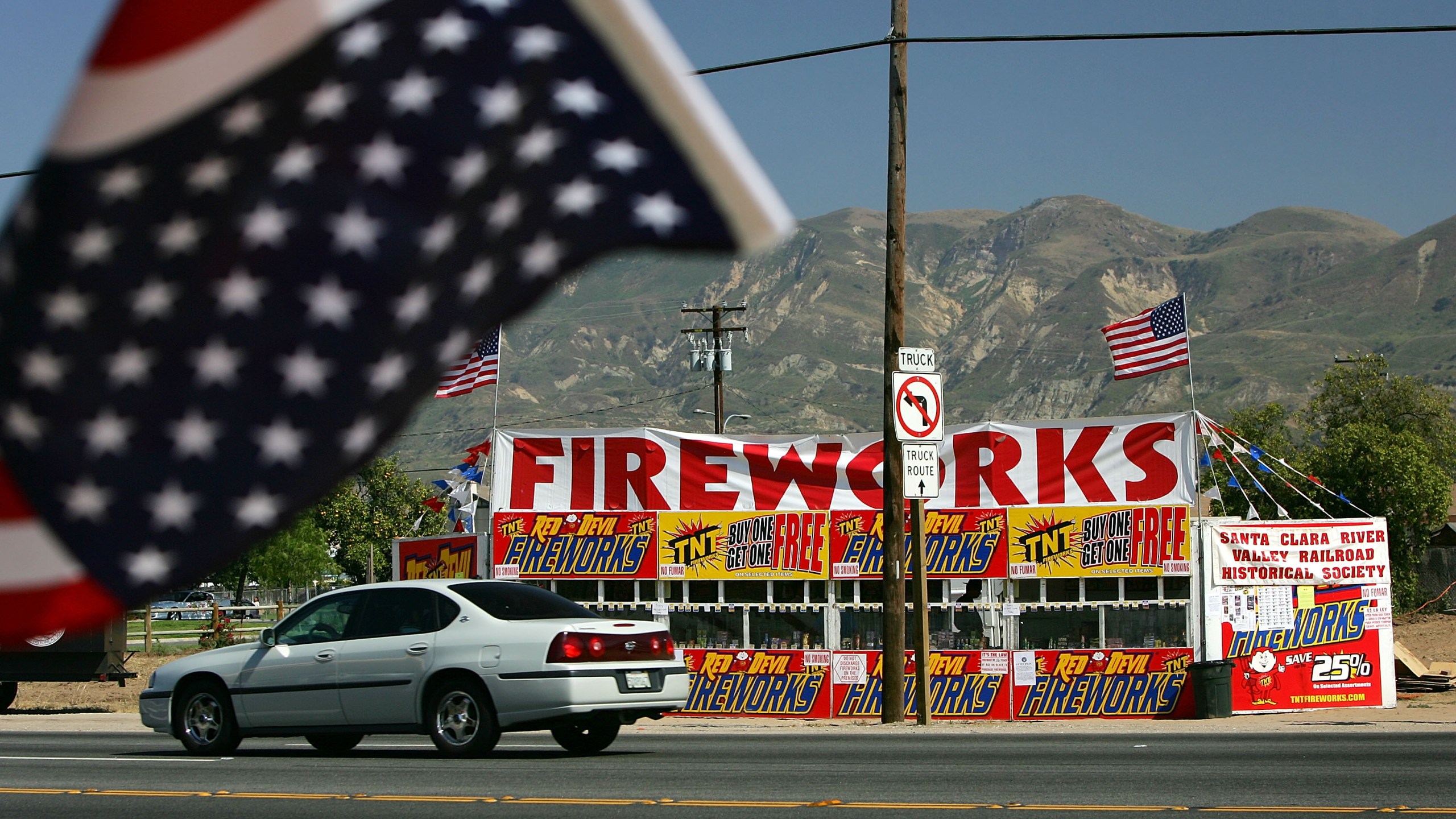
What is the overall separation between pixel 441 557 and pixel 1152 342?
10.3 m

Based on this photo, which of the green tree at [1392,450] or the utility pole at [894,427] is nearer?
the utility pole at [894,427]

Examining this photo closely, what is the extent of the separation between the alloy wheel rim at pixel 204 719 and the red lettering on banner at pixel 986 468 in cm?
1021

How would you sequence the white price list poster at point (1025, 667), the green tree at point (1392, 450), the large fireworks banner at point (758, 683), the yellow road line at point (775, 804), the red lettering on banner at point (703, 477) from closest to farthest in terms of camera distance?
the yellow road line at point (775, 804) < the white price list poster at point (1025, 667) < the large fireworks banner at point (758, 683) < the red lettering on banner at point (703, 477) < the green tree at point (1392, 450)

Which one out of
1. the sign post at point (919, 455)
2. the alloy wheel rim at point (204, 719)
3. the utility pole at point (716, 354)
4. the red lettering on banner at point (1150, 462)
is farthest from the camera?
the utility pole at point (716, 354)

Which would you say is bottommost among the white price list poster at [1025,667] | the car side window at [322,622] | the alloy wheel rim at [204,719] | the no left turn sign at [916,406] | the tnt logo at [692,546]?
the alloy wheel rim at [204,719]

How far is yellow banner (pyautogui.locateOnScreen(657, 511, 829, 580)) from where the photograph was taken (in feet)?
65.1

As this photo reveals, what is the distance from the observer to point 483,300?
2.16 metres

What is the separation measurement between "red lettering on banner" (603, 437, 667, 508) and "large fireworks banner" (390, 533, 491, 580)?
1.86m

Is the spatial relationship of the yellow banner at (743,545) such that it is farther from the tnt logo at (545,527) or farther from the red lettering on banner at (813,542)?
the tnt logo at (545,527)

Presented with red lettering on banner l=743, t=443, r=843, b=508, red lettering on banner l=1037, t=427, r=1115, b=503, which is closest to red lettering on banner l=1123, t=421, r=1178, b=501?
red lettering on banner l=1037, t=427, r=1115, b=503

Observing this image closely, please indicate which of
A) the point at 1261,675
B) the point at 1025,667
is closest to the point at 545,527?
the point at 1025,667

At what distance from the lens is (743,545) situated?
65.5 ft

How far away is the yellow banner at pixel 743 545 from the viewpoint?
19.8 m

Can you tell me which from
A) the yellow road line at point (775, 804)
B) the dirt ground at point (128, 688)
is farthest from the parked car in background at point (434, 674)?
the dirt ground at point (128, 688)
